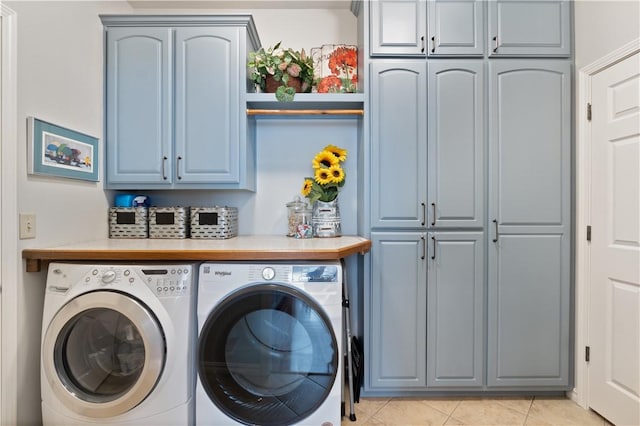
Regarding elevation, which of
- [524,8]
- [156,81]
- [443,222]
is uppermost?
[524,8]

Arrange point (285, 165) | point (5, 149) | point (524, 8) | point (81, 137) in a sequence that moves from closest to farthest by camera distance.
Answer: point (5, 149), point (81, 137), point (524, 8), point (285, 165)

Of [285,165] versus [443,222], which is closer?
[443,222]

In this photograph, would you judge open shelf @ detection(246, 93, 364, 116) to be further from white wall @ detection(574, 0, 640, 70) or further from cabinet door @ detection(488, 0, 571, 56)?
white wall @ detection(574, 0, 640, 70)

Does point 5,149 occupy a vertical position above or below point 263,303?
above

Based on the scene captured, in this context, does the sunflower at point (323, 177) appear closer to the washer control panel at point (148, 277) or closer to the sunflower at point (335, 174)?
the sunflower at point (335, 174)

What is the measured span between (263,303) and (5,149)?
1375mm

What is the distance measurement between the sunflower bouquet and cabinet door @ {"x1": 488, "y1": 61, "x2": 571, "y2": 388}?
3.11ft

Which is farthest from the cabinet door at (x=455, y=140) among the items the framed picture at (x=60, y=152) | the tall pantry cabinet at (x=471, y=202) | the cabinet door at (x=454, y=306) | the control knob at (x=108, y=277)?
the framed picture at (x=60, y=152)

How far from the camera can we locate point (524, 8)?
6.59 ft

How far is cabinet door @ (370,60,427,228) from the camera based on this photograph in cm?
200

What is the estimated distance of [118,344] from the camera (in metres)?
1.57

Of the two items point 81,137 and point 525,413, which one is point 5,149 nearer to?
point 81,137

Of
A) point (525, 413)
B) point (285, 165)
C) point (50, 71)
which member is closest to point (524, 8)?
point (285, 165)

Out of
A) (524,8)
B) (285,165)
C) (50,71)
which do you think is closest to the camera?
(50,71)
